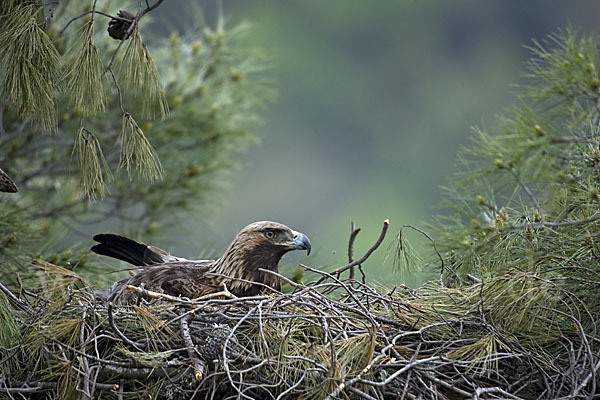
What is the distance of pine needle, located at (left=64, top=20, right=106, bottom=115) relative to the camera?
9.70 ft

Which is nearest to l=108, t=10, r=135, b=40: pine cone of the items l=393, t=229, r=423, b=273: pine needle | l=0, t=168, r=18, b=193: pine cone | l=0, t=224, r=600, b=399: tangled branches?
l=0, t=168, r=18, b=193: pine cone

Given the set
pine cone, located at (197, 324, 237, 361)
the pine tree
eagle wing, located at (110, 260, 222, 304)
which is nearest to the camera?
pine cone, located at (197, 324, 237, 361)

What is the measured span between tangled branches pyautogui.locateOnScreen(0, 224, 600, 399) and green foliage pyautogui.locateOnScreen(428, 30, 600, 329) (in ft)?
0.28

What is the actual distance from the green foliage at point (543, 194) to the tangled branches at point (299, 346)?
0.08 m

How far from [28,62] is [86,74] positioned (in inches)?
7.9

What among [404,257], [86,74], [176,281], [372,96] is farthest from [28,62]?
[372,96]

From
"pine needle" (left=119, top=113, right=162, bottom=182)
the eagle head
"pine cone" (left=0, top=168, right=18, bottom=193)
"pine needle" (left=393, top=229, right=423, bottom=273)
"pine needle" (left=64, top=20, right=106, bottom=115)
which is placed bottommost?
the eagle head

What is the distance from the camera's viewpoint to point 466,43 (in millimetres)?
34438

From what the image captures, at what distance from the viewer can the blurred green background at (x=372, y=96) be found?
21.7m

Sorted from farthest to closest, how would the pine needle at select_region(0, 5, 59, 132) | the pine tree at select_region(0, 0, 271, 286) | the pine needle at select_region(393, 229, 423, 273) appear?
1. the pine tree at select_region(0, 0, 271, 286)
2. the pine needle at select_region(393, 229, 423, 273)
3. the pine needle at select_region(0, 5, 59, 132)

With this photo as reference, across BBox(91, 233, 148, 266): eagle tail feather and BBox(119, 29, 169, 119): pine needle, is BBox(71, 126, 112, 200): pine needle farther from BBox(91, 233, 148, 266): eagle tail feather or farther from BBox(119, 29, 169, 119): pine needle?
BBox(91, 233, 148, 266): eagle tail feather

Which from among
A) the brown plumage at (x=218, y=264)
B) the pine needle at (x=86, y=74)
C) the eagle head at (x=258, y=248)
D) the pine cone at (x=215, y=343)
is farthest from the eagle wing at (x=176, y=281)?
the pine needle at (x=86, y=74)

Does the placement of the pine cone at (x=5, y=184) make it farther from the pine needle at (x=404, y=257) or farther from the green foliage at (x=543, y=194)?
the green foliage at (x=543, y=194)

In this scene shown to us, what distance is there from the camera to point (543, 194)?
3256mm
